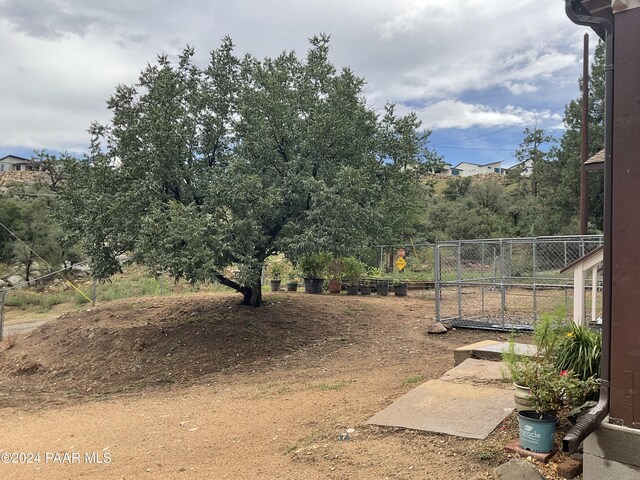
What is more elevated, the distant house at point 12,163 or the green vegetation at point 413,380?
the distant house at point 12,163

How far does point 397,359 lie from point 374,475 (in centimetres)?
461

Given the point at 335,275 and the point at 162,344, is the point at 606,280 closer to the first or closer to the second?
the point at 162,344

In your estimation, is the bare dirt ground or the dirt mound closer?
the bare dirt ground

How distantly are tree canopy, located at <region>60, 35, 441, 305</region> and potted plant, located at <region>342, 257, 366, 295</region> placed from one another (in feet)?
18.1

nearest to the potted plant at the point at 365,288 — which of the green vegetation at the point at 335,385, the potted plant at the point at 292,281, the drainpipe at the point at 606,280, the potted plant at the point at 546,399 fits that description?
the potted plant at the point at 292,281

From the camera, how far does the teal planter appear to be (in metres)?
3.24

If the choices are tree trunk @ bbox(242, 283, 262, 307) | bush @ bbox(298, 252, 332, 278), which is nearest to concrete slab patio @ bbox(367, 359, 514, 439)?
tree trunk @ bbox(242, 283, 262, 307)

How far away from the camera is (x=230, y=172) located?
28.9 feet

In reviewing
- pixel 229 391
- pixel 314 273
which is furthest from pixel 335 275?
pixel 229 391

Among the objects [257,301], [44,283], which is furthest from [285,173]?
[44,283]

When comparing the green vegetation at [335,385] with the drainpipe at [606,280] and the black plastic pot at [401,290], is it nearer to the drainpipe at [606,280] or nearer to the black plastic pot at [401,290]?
the drainpipe at [606,280]

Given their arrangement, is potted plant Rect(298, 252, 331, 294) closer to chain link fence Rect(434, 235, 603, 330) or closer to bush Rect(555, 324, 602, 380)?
chain link fence Rect(434, 235, 603, 330)

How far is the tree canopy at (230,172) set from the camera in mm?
8492

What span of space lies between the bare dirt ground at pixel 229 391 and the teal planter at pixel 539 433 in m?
0.20
